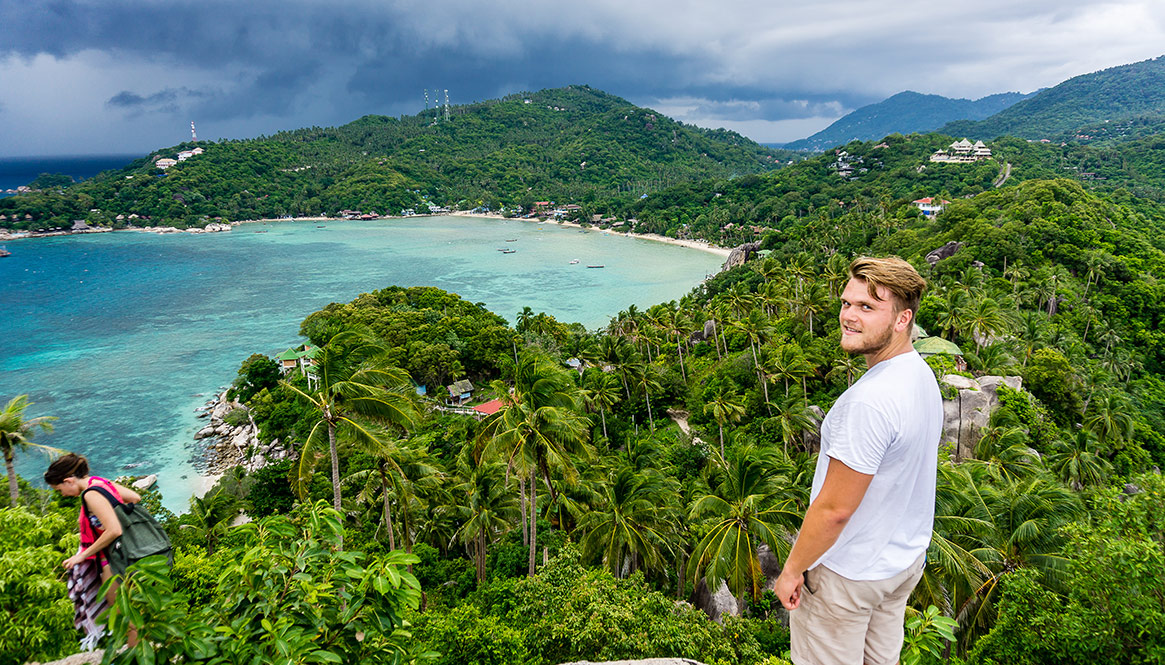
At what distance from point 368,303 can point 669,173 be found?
117 metres

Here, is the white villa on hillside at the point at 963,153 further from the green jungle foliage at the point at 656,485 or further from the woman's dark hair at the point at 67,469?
the woman's dark hair at the point at 67,469

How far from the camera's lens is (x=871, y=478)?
83.4 inches

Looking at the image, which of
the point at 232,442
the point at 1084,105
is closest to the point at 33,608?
the point at 232,442

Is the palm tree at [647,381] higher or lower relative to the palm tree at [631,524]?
lower

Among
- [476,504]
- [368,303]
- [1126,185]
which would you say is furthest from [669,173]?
[476,504]

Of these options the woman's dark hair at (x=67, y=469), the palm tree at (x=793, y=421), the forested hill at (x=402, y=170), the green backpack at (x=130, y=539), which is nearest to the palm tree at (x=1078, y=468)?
the palm tree at (x=793, y=421)

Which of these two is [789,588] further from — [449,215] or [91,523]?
[449,215]

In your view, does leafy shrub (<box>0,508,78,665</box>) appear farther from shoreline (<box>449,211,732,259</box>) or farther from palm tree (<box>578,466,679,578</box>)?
shoreline (<box>449,211,732,259</box>)

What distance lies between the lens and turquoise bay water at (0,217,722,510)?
30.0 m

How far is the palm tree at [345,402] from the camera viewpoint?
9180 millimetres

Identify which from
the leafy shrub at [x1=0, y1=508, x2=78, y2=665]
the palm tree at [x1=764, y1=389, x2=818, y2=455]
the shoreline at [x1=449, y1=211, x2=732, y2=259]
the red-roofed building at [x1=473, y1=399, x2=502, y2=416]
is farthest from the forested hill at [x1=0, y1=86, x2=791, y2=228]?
the leafy shrub at [x1=0, y1=508, x2=78, y2=665]

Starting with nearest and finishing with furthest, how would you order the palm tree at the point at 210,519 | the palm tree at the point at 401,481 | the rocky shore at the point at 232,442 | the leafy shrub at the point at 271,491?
the palm tree at the point at 401,481
the palm tree at the point at 210,519
the leafy shrub at the point at 271,491
the rocky shore at the point at 232,442

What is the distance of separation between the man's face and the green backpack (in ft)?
14.5

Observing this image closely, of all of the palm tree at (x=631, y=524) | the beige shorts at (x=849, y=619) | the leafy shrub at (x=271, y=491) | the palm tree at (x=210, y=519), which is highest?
the beige shorts at (x=849, y=619)
